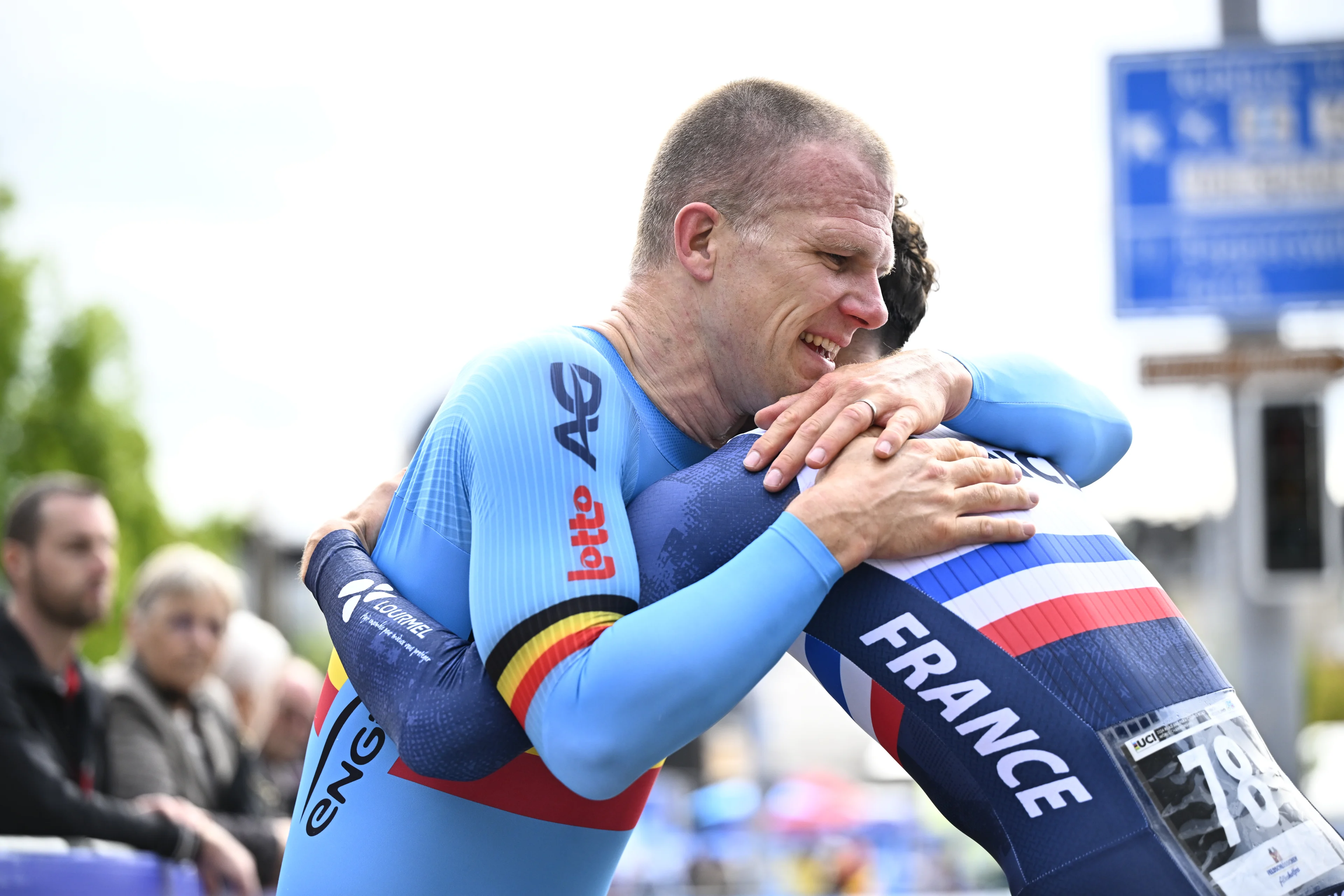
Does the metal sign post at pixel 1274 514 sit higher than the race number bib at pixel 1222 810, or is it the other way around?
the race number bib at pixel 1222 810

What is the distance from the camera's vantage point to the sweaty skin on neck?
1977mm

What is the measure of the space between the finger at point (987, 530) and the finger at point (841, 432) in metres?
0.20

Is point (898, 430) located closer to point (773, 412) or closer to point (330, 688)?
point (773, 412)

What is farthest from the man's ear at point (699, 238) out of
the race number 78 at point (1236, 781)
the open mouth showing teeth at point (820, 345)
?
the race number 78 at point (1236, 781)

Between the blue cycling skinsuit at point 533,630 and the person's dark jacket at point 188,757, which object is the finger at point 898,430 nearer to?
the blue cycling skinsuit at point 533,630

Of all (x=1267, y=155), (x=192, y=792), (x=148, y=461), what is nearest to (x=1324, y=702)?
(x=148, y=461)

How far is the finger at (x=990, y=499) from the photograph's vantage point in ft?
5.60

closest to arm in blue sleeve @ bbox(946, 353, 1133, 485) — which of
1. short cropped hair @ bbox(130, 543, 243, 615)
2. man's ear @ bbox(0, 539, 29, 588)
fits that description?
man's ear @ bbox(0, 539, 29, 588)

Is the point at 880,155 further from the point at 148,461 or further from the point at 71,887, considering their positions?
the point at 148,461

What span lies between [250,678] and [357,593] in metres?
5.56

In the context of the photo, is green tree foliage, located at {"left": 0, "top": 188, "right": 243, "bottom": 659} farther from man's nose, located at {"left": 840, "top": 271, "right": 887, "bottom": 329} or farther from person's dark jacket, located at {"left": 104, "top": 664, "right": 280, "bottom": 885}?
man's nose, located at {"left": 840, "top": 271, "right": 887, "bottom": 329}

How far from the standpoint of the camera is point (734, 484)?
1792 mm

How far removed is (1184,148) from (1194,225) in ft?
1.55

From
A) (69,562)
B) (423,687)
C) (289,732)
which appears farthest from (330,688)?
(289,732)
